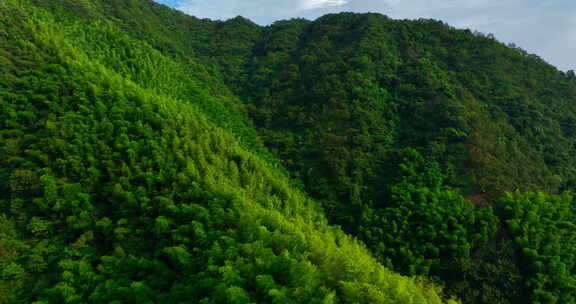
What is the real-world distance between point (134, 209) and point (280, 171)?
53.6 ft

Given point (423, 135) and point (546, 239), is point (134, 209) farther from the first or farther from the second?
point (423, 135)

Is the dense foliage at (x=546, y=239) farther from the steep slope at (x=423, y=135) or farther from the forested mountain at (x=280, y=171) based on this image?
the steep slope at (x=423, y=135)

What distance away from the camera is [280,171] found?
34.0 meters

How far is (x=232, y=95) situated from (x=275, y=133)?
1143cm

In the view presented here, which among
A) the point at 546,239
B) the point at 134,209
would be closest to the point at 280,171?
the point at 134,209

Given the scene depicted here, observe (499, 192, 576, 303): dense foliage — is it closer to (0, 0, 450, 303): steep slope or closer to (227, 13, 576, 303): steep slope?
(227, 13, 576, 303): steep slope

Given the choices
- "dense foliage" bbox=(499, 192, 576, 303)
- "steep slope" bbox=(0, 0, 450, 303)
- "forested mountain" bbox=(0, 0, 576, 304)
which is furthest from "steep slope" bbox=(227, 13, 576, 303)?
"steep slope" bbox=(0, 0, 450, 303)

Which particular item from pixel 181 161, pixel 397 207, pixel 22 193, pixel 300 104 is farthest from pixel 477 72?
pixel 22 193

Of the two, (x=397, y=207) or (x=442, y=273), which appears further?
(x=397, y=207)

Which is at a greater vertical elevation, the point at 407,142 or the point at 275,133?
the point at 407,142

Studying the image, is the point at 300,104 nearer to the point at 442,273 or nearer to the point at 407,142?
the point at 407,142

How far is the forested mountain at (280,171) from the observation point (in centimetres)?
1686

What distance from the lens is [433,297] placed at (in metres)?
19.6

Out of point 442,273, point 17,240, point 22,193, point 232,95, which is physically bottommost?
point 17,240
